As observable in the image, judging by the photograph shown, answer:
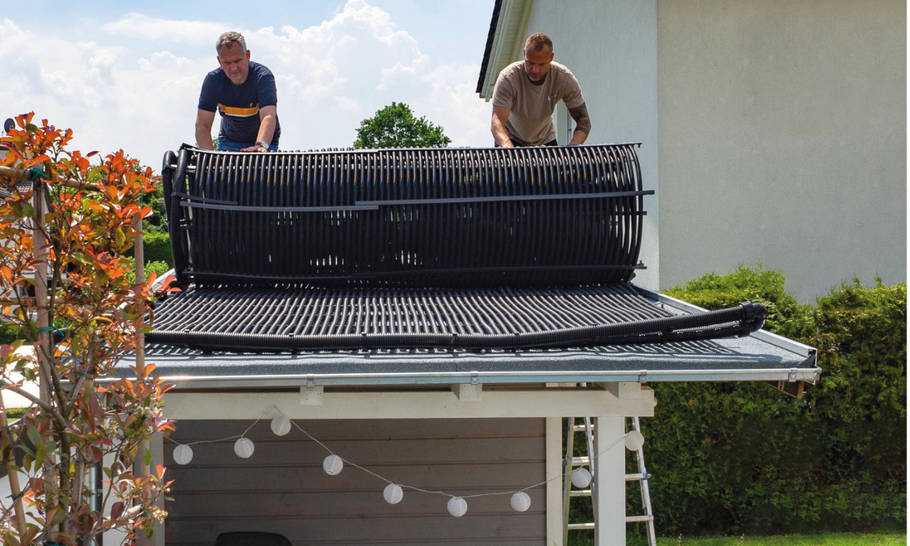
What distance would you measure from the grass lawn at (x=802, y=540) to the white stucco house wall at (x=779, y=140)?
2.45 m

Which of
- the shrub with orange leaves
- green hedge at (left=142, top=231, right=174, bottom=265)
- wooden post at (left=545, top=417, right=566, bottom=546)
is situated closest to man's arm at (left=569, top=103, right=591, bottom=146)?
wooden post at (left=545, top=417, right=566, bottom=546)

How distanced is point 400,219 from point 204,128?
7.44 feet

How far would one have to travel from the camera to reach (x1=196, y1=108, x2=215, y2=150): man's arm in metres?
6.18

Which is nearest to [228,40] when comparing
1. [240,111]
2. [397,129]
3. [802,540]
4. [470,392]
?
[240,111]

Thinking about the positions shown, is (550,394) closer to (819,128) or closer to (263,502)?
(263,502)

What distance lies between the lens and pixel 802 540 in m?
8.80

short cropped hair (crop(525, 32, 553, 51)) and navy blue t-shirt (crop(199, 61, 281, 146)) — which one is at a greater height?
short cropped hair (crop(525, 32, 553, 51))

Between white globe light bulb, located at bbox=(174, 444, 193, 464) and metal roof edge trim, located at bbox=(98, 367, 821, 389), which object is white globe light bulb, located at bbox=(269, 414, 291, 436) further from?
white globe light bulb, located at bbox=(174, 444, 193, 464)

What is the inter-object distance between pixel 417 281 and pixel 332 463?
1034 mm

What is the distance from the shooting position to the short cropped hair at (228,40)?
5934 millimetres

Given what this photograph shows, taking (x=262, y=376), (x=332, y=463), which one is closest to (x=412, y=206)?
(x=332, y=463)

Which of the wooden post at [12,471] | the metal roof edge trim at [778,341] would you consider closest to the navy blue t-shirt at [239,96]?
the metal roof edge trim at [778,341]

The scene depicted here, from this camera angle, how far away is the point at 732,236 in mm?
9344

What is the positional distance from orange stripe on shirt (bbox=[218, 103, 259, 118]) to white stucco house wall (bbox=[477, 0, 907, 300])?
458cm
